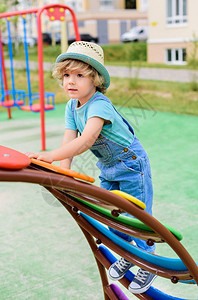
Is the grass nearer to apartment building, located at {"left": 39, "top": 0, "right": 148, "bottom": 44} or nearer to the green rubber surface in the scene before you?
the green rubber surface

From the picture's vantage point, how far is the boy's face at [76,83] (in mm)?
1529

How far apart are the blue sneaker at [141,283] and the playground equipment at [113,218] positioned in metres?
0.03

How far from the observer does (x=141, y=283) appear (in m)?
1.54

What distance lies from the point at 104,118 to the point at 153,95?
6.93 meters

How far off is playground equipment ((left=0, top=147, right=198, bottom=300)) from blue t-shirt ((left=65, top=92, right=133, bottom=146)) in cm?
33

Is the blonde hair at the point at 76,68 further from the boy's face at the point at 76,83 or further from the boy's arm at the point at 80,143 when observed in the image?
the boy's arm at the point at 80,143

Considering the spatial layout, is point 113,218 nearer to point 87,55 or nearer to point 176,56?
point 87,55

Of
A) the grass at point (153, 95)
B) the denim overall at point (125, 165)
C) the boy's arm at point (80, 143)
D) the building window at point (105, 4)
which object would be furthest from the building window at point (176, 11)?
the building window at point (105, 4)

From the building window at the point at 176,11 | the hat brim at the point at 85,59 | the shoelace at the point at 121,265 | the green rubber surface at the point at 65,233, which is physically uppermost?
the building window at the point at 176,11

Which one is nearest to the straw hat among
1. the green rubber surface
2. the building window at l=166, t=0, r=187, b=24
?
the green rubber surface

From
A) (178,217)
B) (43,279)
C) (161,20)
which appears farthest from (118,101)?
(161,20)

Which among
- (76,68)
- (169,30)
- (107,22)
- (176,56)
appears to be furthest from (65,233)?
(107,22)

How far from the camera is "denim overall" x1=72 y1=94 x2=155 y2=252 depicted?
1.66 m

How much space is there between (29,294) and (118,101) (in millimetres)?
6285
